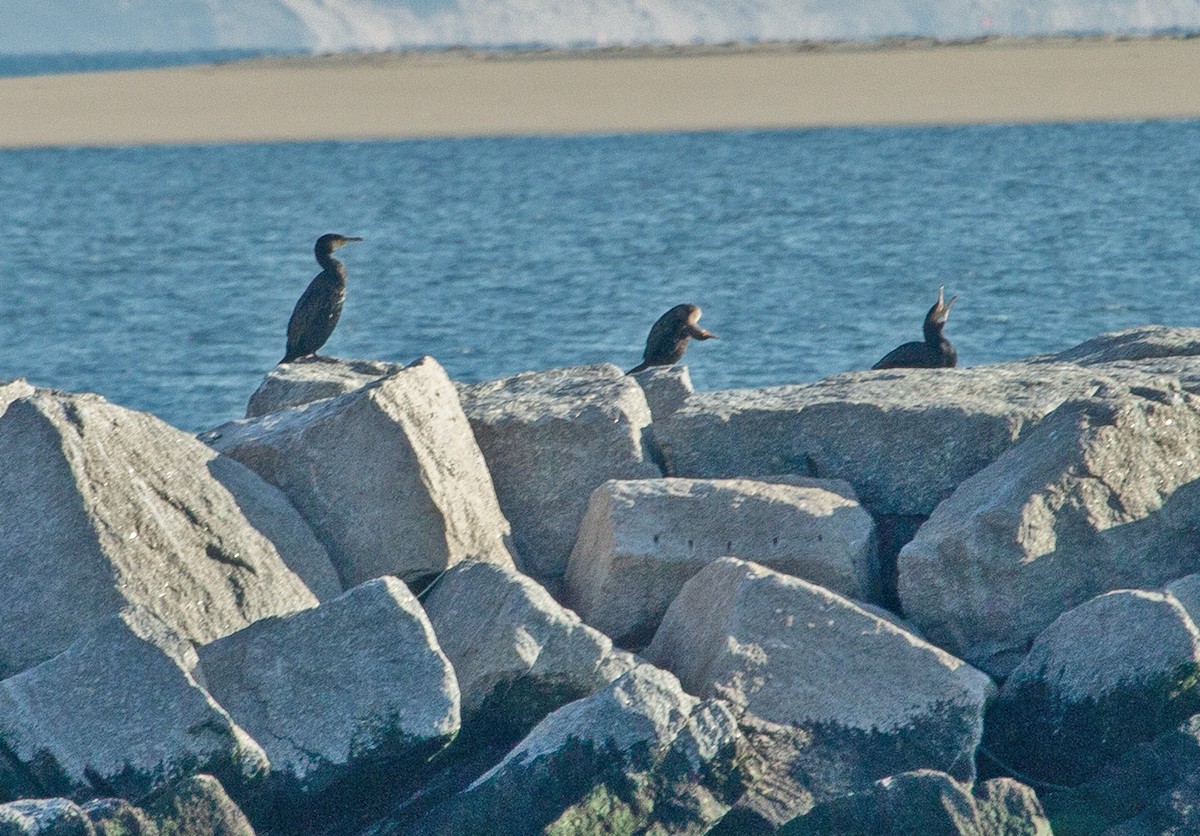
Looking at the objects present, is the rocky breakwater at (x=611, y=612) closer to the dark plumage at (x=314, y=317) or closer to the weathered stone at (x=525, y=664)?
the weathered stone at (x=525, y=664)

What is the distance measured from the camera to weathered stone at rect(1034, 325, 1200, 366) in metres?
7.89

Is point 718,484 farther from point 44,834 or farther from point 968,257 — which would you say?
point 968,257

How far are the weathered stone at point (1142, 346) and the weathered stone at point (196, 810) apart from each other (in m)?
4.68

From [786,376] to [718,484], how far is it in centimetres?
803

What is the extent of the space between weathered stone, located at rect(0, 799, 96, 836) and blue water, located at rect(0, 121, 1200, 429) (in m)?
8.57

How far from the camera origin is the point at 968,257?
23.2 meters

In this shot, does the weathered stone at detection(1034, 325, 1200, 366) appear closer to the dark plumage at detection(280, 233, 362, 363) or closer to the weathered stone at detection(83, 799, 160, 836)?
the dark plumage at detection(280, 233, 362, 363)

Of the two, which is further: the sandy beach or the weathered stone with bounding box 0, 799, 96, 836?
the sandy beach

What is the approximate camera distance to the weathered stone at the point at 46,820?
175 inches

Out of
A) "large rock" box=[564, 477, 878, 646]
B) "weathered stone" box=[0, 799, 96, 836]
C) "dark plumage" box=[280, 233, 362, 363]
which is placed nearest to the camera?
"weathered stone" box=[0, 799, 96, 836]

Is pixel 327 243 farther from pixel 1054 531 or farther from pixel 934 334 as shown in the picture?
pixel 1054 531

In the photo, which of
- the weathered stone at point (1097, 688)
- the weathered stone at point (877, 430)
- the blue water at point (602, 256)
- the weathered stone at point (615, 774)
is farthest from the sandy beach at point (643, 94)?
the weathered stone at point (615, 774)

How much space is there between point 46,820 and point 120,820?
181 mm

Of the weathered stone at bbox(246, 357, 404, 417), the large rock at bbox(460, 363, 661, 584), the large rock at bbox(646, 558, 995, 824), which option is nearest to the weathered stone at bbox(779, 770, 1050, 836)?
the large rock at bbox(646, 558, 995, 824)
